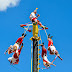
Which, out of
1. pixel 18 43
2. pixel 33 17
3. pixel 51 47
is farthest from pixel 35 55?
pixel 33 17

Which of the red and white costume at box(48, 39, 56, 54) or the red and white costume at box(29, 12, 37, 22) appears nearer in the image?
the red and white costume at box(48, 39, 56, 54)

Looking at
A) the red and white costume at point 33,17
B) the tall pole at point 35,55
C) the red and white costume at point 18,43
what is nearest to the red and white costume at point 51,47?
the tall pole at point 35,55

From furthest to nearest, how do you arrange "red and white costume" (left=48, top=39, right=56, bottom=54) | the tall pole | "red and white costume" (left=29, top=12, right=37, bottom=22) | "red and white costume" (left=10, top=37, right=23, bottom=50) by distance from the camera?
"red and white costume" (left=29, top=12, right=37, bottom=22)
"red and white costume" (left=10, top=37, right=23, bottom=50)
"red and white costume" (left=48, top=39, right=56, bottom=54)
the tall pole

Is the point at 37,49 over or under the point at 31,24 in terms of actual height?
under

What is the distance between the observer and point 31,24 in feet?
89.3

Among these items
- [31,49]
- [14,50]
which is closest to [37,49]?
[31,49]

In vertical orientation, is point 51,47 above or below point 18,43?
below

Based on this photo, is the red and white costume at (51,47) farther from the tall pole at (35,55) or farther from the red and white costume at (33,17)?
the red and white costume at (33,17)

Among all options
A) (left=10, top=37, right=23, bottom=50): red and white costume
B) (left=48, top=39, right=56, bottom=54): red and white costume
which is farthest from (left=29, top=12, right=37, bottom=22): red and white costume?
(left=48, top=39, right=56, bottom=54): red and white costume

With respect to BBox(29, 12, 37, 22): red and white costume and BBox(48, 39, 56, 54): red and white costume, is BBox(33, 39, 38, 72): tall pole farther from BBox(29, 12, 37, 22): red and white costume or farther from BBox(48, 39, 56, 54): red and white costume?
BBox(29, 12, 37, 22): red and white costume

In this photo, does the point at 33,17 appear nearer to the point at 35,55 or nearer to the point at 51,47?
→ the point at 51,47

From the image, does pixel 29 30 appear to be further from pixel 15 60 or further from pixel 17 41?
pixel 15 60

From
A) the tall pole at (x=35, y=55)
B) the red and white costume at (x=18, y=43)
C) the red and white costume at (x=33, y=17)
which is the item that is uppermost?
the red and white costume at (x=33, y=17)

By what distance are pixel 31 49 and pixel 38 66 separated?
70.0 inches
